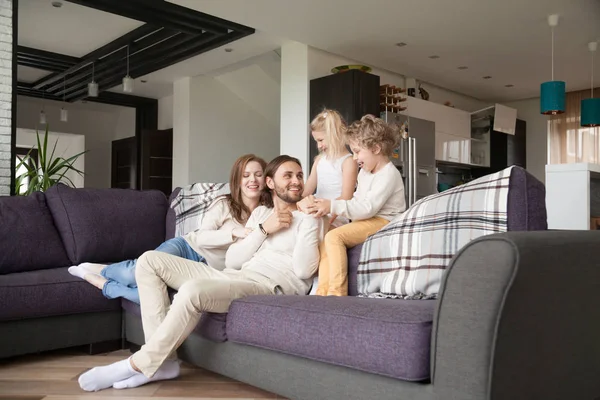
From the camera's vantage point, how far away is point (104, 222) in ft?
10.6

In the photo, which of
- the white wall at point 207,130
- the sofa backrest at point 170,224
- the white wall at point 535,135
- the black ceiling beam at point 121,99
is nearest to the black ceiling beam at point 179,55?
the white wall at point 207,130

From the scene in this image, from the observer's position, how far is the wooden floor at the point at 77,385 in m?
2.09

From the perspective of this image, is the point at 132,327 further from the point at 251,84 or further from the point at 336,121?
the point at 251,84

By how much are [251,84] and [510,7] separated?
4.58m

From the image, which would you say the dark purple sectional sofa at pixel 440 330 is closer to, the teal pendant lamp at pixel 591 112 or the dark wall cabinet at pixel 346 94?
the dark wall cabinet at pixel 346 94

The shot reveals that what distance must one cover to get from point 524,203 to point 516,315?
529 mm

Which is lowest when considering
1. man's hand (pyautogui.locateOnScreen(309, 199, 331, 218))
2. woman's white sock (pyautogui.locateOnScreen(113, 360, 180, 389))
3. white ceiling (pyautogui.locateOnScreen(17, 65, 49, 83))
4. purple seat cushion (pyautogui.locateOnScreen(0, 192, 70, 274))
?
woman's white sock (pyautogui.locateOnScreen(113, 360, 180, 389))

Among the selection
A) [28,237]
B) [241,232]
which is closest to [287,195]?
[241,232]

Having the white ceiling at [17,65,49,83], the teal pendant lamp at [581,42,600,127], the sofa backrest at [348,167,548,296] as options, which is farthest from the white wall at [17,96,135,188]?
the sofa backrest at [348,167,548,296]

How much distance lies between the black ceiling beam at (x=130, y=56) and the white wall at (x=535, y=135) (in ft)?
19.5

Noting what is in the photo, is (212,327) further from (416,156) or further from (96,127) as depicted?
(96,127)

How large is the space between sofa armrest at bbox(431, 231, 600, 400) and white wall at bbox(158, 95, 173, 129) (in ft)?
27.6

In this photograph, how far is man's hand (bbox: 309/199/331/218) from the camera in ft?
7.68

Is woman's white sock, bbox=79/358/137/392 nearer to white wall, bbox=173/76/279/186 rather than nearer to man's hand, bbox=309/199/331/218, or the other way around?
man's hand, bbox=309/199/331/218
